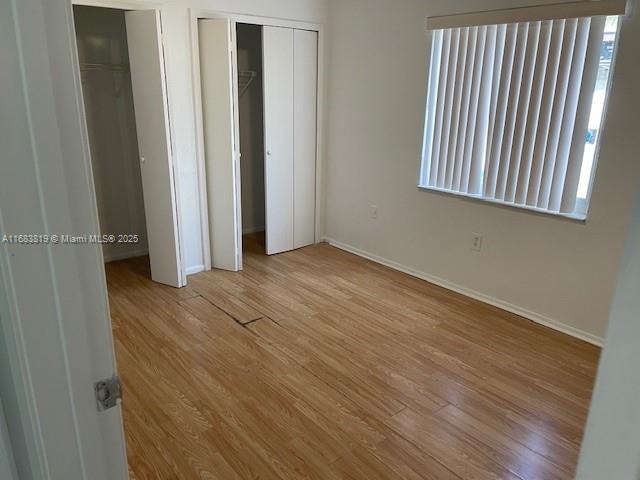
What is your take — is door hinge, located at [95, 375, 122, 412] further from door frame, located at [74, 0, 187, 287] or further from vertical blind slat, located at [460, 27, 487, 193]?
vertical blind slat, located at [460, 27, 487, 193]

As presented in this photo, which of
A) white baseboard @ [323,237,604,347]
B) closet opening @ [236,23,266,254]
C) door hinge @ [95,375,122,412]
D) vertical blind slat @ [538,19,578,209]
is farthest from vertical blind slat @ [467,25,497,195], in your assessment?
door hinge @ [95,375,122,412]

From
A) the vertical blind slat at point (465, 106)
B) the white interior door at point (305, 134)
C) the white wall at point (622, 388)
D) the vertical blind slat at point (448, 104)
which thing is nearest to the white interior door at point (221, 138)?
the white interior door at point (305, 134)

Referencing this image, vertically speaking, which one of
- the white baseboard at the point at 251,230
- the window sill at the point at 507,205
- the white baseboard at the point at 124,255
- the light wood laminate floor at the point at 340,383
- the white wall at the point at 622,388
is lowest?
the light wood laminate floor at the point at 340,383

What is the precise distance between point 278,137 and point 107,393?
12.3 ft

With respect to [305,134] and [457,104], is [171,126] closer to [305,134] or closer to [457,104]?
[305,134]

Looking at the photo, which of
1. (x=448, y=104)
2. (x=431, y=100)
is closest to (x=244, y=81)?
(x=431, y=100)

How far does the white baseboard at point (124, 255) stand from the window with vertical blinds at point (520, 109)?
287cm

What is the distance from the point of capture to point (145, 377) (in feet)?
8.62

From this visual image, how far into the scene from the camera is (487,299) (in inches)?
146

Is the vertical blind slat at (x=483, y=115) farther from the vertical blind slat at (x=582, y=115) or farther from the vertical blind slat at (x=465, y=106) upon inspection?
the vertical blind slat at (x=582, y=115)

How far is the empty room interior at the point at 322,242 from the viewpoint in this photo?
733mm

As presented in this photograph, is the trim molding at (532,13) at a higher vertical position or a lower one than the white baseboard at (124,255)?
higher

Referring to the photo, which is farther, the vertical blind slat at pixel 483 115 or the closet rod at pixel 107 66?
the closet rod at pixel 107 66

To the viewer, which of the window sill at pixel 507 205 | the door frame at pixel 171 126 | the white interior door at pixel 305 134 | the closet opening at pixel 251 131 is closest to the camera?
the window sill at pixel 507 205
